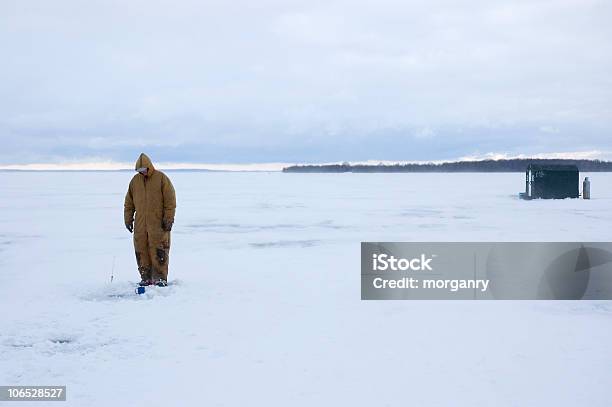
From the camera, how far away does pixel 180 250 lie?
1080 cm

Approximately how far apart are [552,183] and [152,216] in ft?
68.5

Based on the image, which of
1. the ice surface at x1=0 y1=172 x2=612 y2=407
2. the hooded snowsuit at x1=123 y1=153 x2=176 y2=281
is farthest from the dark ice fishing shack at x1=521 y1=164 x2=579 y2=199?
the hooded snowsuit at x1=123 y1=153 x2=176 y2=281

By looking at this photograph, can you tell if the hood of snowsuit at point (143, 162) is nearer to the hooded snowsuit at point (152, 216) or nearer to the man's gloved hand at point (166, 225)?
the hooded snowsuit at point (152, 216)

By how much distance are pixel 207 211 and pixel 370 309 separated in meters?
14.3

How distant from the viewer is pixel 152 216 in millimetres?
7156

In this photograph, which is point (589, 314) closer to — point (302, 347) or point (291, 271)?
point (302, 347)

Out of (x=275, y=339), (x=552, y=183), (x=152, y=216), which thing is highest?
(x=552, y=183)

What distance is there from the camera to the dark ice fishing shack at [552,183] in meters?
24.0

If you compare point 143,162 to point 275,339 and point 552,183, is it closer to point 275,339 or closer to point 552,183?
point 275,339

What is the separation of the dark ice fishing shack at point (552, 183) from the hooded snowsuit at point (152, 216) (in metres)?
20.1

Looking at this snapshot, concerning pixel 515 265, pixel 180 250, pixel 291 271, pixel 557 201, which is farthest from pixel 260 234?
pixel 557 201

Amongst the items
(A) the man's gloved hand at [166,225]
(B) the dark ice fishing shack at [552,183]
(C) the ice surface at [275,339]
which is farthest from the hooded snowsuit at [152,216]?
(B) the dark ice fishing shack at [552,183]

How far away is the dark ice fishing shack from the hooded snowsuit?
20.1 meters

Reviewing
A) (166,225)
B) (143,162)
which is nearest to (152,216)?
(166,225)
